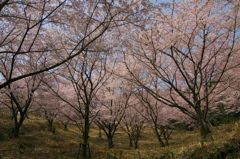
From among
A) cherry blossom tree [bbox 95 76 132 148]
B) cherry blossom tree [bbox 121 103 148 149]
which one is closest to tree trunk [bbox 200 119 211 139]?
cherry blossom tree [bbox 95 76 132 148]

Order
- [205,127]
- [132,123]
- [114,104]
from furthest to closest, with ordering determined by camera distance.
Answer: [132,123], [114,104], [205,127]

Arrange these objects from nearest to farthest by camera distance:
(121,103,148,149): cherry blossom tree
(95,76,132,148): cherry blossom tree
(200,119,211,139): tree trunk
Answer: (200,119,211,139): tree trunk < (95,76,132,148): cherry blossom tree < (121,103,148,149): cherry blossom tree

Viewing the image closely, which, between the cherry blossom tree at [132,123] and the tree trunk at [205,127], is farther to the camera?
the cherry blossom tree at [132,123]

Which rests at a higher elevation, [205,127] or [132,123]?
[205,127]

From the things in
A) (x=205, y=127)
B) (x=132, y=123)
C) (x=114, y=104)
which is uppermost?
(x=114, y=104)

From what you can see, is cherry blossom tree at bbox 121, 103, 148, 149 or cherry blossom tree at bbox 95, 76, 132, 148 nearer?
cherry blossom tree at bbox 95, 76, 132, 148

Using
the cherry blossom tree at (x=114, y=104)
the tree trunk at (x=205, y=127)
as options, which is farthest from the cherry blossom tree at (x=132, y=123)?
the tree trunk at (x=205, y=127)

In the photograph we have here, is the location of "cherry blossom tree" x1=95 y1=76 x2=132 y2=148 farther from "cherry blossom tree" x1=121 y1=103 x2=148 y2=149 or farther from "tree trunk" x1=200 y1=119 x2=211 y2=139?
"tree trunk" x1=200 y1=119 x2=211 y2=139

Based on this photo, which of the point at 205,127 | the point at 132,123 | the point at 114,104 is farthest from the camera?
the point at 132,123

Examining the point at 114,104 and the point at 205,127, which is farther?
the point at 114,104

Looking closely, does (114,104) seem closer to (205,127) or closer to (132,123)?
(132,123)

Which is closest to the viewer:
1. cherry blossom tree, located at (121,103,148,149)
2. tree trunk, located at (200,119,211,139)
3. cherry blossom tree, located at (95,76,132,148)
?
tree trunk, located at (200,119,211,139)

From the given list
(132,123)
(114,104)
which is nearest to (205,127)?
(114,104)

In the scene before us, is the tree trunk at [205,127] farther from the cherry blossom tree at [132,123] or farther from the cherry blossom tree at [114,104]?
the cherry blossom tree at [132,123]
